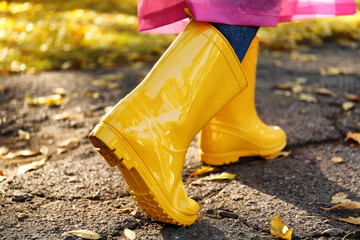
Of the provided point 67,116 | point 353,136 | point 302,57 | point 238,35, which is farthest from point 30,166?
point 302,57

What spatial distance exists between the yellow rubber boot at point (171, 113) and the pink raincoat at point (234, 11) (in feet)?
0.20

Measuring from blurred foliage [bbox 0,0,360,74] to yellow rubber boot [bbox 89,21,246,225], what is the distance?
2.13 m

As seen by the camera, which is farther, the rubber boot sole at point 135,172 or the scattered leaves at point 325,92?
the scattered leaves at point 325,92

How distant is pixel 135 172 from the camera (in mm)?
1205

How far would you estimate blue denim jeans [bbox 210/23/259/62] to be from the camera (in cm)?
129

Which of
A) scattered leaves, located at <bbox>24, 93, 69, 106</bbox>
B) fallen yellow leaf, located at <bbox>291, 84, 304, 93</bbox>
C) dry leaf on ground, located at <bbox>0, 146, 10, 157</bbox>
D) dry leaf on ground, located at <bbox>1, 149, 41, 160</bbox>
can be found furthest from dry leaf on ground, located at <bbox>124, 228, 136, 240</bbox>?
fallen yellow leaf, located at <bbox>291, 84, 304, 93</bbox>

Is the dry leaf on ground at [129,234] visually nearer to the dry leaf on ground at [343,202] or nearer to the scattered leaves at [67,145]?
the dry leaf on ground at [343,202]

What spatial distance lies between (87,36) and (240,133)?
9.14 feet

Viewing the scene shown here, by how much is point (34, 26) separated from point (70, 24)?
379 millimetres

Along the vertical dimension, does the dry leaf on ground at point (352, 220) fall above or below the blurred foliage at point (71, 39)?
above

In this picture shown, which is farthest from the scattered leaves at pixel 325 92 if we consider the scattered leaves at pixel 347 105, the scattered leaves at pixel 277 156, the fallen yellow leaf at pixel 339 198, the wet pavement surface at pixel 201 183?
the fallen yellow leaf at pixel 339 198

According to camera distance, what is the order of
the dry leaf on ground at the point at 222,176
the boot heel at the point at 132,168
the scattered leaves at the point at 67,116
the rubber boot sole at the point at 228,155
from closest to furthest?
the boot heel at the point at 132,168, the dry leaf on ground at the point at 222,176, the rubber boot sole at the point at 228,155, the scattered leaves at the point at 67,116

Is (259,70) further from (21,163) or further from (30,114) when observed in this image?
(21,163)

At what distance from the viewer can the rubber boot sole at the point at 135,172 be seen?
3.85ft
